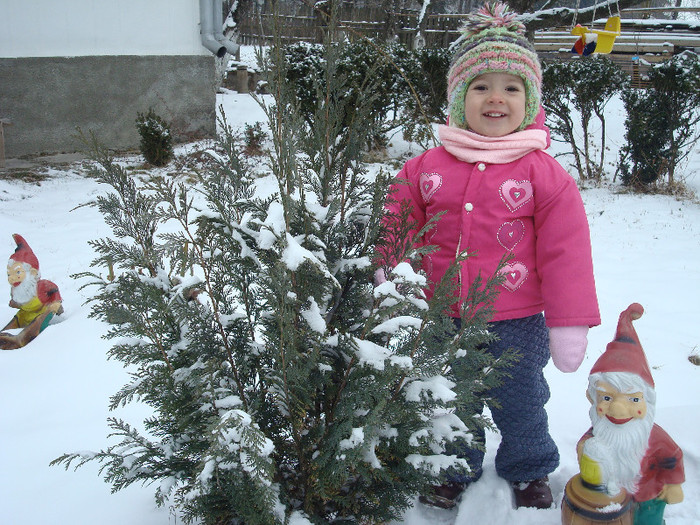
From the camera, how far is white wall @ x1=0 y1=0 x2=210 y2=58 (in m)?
8.12

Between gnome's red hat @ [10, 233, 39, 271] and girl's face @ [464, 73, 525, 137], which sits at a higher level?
girl's face @ [464, 73, 525, 137]

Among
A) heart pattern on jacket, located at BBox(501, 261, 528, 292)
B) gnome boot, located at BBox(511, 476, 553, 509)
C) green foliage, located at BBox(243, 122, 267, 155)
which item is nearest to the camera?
heart pattern on jacket, located at BBox(501, 261, 528, 292)

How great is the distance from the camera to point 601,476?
63.5 inches

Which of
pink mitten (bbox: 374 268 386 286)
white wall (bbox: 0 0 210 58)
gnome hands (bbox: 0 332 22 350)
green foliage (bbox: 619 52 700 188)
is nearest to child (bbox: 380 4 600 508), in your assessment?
pink mitten (bbox: 374 268 386 286)

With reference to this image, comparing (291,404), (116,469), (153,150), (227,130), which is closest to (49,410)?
(116,469)

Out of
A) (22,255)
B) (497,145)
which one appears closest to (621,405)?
(497,145)

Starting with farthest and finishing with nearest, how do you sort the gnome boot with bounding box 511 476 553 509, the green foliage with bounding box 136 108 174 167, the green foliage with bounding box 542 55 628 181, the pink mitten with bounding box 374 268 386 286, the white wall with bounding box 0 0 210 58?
1. the white wall with bounding box 0 0 210 58
2. the green foliage with bounding box 136 108 174 167
3. the green foliage with bounding box 542 55 628 181
4. the gnome boot with bounding box 511 476 553 509
5. the pink mitten with bounding box 374 268 386 286

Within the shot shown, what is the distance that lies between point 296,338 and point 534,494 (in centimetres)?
127

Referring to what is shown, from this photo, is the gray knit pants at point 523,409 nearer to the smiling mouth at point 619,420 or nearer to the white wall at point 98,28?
the smiling mouth at point 619,420

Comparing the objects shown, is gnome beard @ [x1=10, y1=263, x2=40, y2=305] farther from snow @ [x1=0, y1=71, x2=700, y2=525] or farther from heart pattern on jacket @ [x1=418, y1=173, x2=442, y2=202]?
heart pattern on jacket @ [x1=418, y1=173, x2=442, y2=202]

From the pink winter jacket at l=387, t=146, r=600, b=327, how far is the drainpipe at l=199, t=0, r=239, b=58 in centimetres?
840

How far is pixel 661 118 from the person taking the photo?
667 centimetres

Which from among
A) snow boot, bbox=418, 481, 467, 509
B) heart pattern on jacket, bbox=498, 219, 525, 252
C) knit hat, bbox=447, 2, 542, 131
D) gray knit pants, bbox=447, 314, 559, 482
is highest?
knit hat, bbox=447, 2, 542, 131

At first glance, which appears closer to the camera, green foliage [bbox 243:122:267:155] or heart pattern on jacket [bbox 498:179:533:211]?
heart pattern on jacket [bbox 498:179:533:211]
